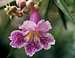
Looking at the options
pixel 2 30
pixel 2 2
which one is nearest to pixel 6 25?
pixel 2 30

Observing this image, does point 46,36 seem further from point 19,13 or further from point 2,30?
point 2,30

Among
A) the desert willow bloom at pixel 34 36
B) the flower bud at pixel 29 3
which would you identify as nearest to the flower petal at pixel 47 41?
the desert willow bloom at pixel 34 36

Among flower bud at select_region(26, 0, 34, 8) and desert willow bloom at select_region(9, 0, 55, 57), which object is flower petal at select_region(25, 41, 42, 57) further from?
flower bud at select_region(26, 0, 34, 8)

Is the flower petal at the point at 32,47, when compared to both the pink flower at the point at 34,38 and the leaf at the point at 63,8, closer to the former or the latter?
the pink flower at the point at 34,38

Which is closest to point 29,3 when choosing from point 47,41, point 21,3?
point 21,3

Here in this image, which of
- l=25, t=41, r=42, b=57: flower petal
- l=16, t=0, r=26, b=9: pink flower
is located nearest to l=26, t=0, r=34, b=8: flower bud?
l=16, t=0, r=26, b=9: pink flower
